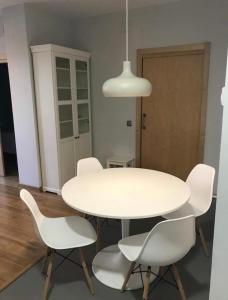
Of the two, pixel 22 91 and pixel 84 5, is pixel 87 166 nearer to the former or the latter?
pixel 22 91

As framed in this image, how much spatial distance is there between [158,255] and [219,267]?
526mm

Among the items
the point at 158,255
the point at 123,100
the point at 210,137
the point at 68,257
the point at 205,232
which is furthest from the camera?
the point at 123,100

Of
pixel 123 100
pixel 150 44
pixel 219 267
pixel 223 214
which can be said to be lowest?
pixel 219 267

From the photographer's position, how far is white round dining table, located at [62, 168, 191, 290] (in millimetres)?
1759

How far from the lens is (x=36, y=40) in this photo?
3.62 meters

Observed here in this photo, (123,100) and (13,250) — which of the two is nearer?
(13,250)

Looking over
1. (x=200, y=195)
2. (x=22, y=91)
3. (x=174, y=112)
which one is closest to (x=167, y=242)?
(x=200, y=195)

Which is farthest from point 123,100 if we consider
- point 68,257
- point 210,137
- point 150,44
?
point 68,257

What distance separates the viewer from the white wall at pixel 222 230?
102 cm

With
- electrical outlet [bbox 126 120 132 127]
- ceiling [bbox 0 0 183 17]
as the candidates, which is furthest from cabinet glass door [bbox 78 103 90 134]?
ceiling [bbox 0 0 183 17]

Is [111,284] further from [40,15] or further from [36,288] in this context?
[40,15]

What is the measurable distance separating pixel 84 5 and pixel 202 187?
2.80 m

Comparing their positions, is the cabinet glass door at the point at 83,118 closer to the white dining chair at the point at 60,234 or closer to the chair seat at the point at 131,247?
the white dining chair at the point at 60,234

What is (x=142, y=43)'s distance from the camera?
3.80 meters
